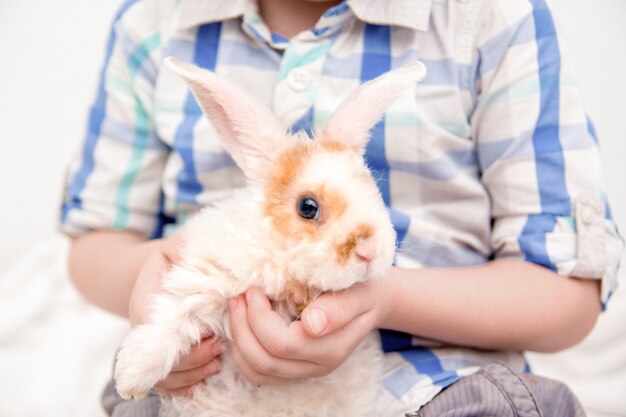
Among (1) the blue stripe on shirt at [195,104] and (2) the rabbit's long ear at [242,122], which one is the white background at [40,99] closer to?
(1) the blue stripe on shirt at [195,104]

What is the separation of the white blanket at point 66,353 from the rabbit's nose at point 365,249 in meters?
0.61

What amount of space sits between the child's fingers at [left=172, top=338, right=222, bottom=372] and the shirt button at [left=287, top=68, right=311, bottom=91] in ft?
1.02

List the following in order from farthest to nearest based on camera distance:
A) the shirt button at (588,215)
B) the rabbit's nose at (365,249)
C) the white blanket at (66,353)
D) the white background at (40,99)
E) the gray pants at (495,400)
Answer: the white background at (40,99)
the white blanket at (66,353)
the shirt button at (588,215)
the gray pants at (495,400)
the rabbit's nose at (365,249)

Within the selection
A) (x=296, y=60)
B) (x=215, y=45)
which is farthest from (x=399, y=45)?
(x=215, y=45)

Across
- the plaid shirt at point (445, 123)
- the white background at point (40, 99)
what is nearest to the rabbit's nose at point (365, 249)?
the plaid shirt at point (445, 123)

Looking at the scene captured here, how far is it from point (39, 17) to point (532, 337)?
4.05ft

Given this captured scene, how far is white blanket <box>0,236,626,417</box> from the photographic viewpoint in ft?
3.33

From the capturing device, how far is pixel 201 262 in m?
0.56

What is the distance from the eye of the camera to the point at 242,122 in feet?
1.87

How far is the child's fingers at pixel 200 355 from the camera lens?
572 millimetres

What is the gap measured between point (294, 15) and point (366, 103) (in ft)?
0.91

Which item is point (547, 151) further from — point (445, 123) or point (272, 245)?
point (272, 245)

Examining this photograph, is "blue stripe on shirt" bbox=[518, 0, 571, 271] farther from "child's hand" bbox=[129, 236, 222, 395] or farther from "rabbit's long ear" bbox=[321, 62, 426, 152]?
"child's hand" bbox=[129, 236, 222, 395]

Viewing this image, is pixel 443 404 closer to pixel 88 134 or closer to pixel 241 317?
pixel 241 317
